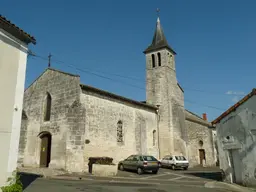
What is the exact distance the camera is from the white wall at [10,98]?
805 cm

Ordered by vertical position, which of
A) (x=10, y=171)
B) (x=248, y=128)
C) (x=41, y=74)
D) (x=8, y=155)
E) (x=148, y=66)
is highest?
(x=148, y=66)

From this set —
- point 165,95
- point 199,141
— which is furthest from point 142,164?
point 199,141

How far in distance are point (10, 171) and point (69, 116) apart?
9421 mm

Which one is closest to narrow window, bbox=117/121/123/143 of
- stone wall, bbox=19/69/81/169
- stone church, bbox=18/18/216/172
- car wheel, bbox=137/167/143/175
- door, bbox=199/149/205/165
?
stone church, bbox=18/18/216/172

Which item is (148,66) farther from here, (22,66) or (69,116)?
(22,66)

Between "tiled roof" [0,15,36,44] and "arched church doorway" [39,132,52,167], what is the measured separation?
1098cm

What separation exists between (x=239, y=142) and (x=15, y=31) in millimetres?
11253

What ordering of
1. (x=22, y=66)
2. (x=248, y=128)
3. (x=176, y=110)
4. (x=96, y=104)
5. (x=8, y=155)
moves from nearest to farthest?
1. (x=8, y=155)
2. (x=22, y=66)
3. (x=248, y=128)
4. (x=96, y=104)
5. (x=176, y=110)

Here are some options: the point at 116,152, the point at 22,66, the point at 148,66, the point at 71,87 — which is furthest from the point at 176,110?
the point at 22,66

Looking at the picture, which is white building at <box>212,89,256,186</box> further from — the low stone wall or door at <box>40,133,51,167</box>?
door at <box>40,133,51,167</box>

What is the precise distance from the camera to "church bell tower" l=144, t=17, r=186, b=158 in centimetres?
2488

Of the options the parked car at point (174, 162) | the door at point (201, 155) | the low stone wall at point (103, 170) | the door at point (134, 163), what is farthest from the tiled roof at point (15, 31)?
the door at point (201, 155)

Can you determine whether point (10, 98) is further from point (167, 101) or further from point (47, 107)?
point (167, 101)

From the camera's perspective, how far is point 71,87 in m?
18.2
